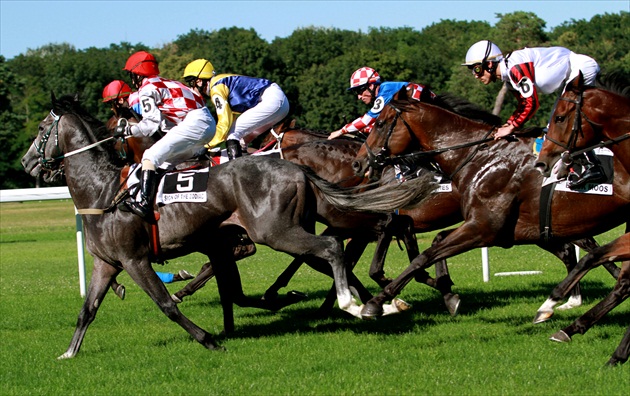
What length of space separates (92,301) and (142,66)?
2.37m

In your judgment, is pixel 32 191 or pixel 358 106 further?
pixel 358 106

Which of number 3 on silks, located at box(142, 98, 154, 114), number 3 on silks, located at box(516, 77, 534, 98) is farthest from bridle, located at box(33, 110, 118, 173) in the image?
number 3 on silks, located at box(516, 77, 534, 98)

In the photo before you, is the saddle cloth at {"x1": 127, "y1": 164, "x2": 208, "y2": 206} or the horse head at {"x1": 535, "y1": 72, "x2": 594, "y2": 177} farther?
the saddle cloth at {"x1": 127, "y1": 164, "x2": 208, "y2": 206}

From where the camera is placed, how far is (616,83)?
677 cm

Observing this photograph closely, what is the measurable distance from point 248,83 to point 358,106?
52126mm

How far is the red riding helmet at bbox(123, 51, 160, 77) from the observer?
8.22 metres

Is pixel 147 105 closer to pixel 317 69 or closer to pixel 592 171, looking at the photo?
pixel 592 171

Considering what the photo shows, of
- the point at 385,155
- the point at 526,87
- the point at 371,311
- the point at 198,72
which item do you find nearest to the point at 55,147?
the point at 198,72

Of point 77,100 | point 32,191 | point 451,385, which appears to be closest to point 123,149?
point 77,100

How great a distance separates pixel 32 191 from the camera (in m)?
14.3

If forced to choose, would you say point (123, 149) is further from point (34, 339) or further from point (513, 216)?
point (513, 216)

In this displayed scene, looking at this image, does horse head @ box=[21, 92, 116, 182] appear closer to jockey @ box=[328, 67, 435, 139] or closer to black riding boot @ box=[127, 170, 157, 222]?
black riding boot @ box=[127, 170, 157, 222]

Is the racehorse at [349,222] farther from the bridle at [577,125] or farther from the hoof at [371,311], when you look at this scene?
the bridle at [577,125]

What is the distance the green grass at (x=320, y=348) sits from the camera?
5.65m
